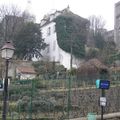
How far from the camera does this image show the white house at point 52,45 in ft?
188

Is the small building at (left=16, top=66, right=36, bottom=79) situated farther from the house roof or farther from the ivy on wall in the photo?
the ivy on wall

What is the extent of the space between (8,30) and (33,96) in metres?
38.3

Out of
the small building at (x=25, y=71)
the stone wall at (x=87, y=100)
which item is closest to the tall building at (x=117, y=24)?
the small building at (x=25, y=71)

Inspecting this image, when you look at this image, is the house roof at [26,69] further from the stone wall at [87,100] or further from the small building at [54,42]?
the stone wall at [87,100]

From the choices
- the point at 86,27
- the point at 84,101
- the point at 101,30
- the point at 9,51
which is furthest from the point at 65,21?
the point at 9,51

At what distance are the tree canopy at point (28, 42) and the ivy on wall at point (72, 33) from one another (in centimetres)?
333

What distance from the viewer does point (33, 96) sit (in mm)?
20781

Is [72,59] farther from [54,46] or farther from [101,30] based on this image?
[101,30]

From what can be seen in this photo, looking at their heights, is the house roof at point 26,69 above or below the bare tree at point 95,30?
below

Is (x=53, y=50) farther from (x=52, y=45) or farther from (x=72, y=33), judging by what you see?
(x=72, y=33)

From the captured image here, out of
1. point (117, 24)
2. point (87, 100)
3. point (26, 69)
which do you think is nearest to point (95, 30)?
point (117, 24)

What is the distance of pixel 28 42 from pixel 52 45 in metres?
6.18

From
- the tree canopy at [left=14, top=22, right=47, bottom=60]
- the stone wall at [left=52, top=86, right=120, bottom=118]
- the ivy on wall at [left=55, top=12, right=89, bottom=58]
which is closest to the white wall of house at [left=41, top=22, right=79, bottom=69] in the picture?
the ivy on wall at [left=55, top=12, right=89, bottom=58]

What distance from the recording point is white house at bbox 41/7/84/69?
5728 cm
